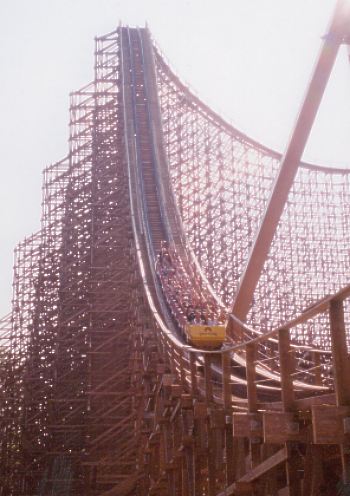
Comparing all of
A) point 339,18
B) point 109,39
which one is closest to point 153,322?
point 339,18

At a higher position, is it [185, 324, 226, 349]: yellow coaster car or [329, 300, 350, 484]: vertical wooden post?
[185, 324, 226, 349]: yellow coaster car

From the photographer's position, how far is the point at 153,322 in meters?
11.1

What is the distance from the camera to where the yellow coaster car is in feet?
35.1

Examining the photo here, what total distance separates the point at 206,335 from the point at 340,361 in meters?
7.71

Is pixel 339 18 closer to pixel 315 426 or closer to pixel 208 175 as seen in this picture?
pixel 315 426

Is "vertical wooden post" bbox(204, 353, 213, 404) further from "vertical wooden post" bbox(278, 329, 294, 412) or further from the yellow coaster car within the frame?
the yellow coaster car

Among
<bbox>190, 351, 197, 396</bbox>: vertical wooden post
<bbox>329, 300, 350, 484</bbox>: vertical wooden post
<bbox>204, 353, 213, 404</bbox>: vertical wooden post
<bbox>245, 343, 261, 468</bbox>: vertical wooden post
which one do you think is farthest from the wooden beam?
<bbox>329, 300, 350, 484</bbox>: vertical wooden post

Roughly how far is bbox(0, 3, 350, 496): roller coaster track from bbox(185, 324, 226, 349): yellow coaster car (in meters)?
0.27

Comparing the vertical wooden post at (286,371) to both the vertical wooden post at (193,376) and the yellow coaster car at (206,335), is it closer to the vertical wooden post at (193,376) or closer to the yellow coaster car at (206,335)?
the vertical wooden post at (193,376)

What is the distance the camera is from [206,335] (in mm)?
10766

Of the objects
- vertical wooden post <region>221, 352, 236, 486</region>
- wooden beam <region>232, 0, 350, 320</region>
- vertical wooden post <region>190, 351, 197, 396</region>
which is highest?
wooden beam <region>232, 0, 350, 320</region>

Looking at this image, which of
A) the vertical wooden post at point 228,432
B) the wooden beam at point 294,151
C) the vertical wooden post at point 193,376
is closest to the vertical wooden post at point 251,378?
the vertical wooden post at point 228,432

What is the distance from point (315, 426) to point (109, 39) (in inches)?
→ 752

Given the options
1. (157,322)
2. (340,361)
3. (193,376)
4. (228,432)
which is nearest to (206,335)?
(157,322)
